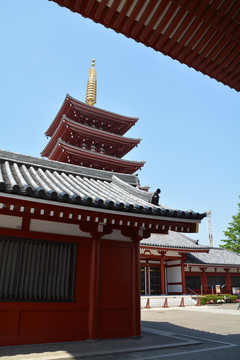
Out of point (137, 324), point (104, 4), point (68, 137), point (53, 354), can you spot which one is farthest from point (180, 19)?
point (68, 137)

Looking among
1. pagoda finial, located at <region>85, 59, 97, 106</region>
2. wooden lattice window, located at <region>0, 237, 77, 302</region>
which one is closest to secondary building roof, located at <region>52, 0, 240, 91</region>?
wooden lattice window, located at <region>0, 237, 77, 302</region>

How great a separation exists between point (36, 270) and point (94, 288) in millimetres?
1547

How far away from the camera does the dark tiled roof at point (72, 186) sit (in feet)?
19.5

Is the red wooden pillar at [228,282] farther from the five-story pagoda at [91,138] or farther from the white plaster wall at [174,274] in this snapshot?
the five-story pagoda at [91,138]

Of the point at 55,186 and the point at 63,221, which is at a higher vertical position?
the point at 55,186

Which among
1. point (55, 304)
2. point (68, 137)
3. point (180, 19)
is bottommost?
point (55, 304)

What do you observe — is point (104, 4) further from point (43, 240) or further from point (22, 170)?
point (22, 170)

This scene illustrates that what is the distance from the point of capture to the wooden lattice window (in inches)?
251

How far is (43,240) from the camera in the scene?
6941 millimetres

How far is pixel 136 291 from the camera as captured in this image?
304 inches

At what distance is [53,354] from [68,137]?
719 inches

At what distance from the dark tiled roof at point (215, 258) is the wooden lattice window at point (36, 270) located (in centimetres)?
1794

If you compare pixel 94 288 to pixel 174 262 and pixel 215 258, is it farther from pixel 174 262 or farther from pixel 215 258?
A: pixel 215 258

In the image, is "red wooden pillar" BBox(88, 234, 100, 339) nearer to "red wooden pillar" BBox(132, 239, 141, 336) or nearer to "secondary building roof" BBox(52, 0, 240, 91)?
"red wooden pillar" BBox(132, 239, 141, 336)
